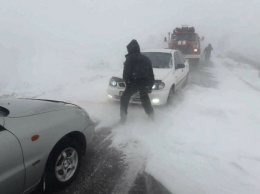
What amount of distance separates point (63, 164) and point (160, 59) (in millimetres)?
5687

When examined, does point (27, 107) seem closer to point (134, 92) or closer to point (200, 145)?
point (134, 92)

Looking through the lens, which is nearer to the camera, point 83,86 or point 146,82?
point 146,82

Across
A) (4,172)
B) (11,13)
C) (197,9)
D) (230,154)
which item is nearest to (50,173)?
(4,172)

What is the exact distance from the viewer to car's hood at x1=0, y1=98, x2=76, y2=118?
328 cm

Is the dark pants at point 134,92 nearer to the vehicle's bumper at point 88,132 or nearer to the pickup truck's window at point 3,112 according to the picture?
the vehicle's bumper at point 88,132

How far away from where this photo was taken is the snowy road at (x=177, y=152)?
4047 mm

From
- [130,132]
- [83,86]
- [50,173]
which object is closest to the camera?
[50,173]

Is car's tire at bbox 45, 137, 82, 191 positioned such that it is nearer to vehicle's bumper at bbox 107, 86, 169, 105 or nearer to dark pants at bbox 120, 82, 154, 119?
dark pants at bbox 120, 82, 154, 119

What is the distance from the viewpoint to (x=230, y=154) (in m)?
5.02

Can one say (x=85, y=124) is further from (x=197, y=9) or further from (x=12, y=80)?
(x=197, y=9)

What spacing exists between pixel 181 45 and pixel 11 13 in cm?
2018

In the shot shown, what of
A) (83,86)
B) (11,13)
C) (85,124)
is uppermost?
(11,13)

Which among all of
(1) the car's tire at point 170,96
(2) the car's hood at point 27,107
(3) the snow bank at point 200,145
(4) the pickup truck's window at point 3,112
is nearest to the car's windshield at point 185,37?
(3) the snow bank at point 200,145

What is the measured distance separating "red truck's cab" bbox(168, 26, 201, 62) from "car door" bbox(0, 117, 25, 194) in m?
15.7
